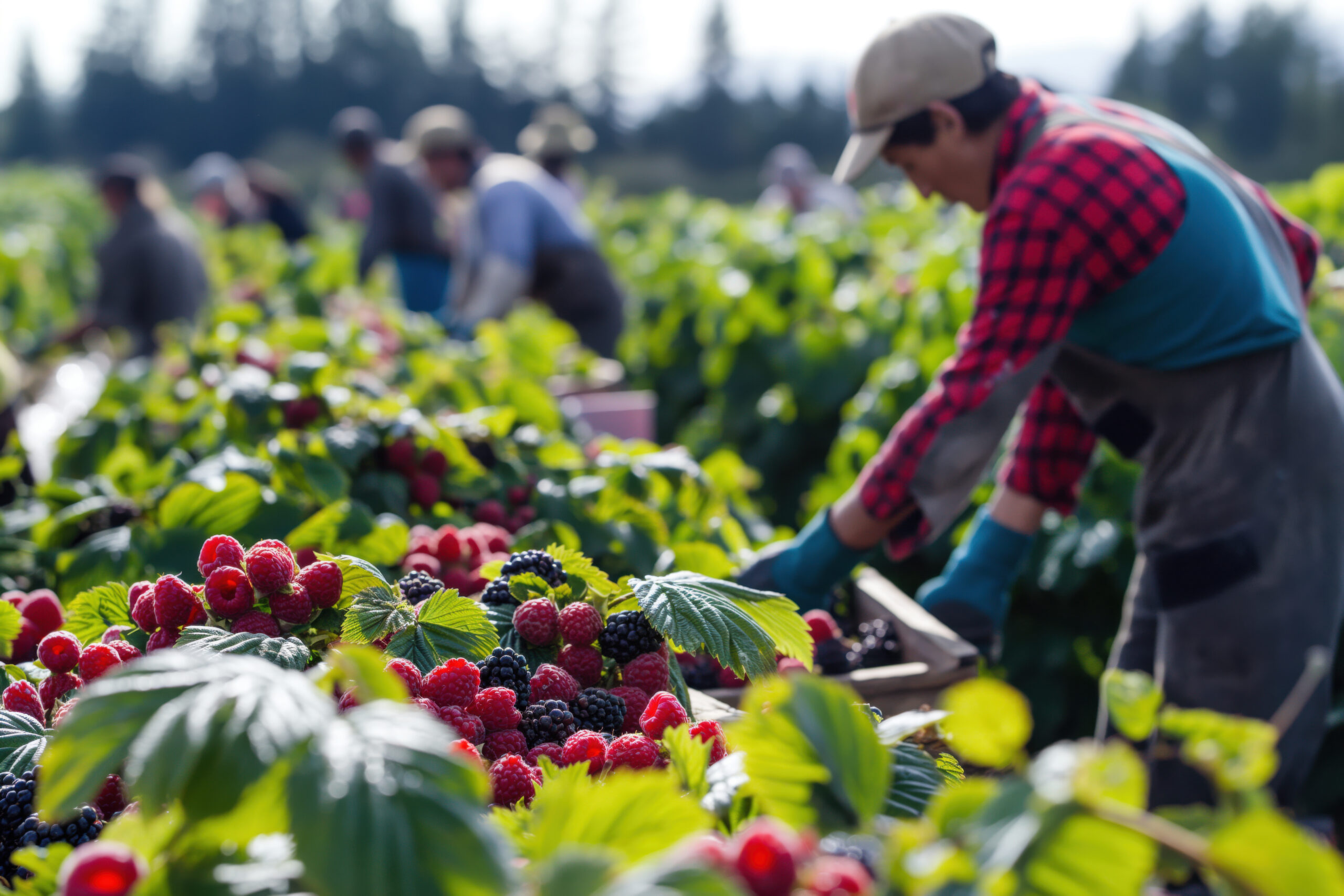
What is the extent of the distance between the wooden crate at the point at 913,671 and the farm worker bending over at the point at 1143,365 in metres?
0.20

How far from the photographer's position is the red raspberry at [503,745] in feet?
4.24

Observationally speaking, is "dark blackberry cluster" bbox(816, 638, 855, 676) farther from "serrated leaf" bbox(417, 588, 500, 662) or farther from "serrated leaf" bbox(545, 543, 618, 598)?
"serrated leaf" bbox(417, 588, 500, 662)

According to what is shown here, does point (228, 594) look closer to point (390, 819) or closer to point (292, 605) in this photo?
point (292, 605)

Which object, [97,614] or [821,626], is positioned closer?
[97,614]

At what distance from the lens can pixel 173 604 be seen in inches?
53.5

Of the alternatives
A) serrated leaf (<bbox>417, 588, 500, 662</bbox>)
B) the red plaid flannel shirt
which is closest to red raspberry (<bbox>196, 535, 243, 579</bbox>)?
serrated leaf (<bbox>417, 588, 500, 662</bbox>)

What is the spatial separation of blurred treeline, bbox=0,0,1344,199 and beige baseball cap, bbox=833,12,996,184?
4627cm

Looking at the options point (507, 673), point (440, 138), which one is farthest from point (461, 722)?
point (440, 138)

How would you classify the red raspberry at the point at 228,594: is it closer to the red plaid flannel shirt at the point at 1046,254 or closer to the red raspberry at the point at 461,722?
the red raspberry at the point at 461,722

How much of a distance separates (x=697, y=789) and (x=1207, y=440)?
1.94 meters

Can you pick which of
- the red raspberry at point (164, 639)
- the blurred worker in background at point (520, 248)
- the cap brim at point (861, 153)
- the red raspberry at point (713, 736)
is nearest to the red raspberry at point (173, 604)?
the red raspberry at point (164, 639)

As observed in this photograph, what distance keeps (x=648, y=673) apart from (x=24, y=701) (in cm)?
79

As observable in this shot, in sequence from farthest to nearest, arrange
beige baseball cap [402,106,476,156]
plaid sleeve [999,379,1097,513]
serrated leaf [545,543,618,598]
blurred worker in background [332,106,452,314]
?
blurred worker in background [332,106,452,314] → beige baseball cap [402,106,476,156] → plaid sleeve [999,379,1097,513] → serrated leaf [545,543,618,598]

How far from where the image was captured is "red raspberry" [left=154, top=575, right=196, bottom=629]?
136cm
